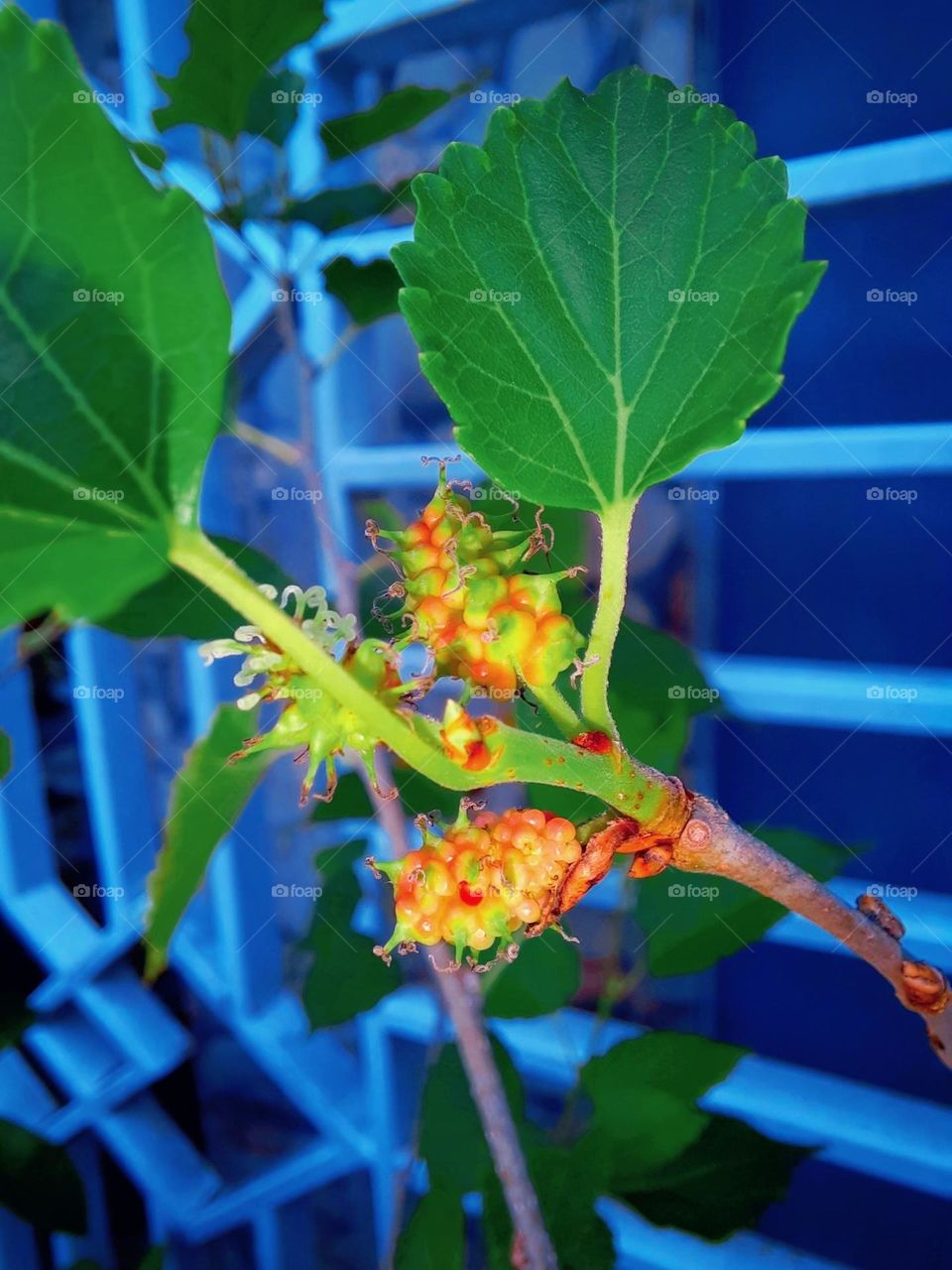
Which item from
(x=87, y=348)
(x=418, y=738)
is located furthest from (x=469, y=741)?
(x=87, y=348)

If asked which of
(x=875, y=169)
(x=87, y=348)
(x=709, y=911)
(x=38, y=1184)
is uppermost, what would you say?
(x=875, y=169)

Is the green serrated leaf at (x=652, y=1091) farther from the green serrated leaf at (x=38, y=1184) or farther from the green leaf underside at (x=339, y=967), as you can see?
the green serrated leaf at (x=38, y=1184)

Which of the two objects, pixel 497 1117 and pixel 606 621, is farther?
→ pixel 497 1117

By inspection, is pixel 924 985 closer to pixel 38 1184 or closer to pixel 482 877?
pixel 482 877

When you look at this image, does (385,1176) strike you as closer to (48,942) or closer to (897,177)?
(48,942)

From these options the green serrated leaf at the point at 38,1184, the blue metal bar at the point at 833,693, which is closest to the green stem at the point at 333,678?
the blue metal bar at the point at 833,693

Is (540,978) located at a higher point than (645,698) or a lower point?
lower

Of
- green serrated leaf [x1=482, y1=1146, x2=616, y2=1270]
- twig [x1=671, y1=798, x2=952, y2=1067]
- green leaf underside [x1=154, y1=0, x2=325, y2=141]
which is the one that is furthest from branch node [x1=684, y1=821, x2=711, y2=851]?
green leaf underside [x1=154, y1=0, x2=325, y2=141]

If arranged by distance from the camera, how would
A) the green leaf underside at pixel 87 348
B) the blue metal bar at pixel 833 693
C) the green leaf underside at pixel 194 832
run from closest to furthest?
the green leaf underside at pixel 87 348
the green leaf underside at pixel 194 832
the blue metal bar at pixel 833 693
